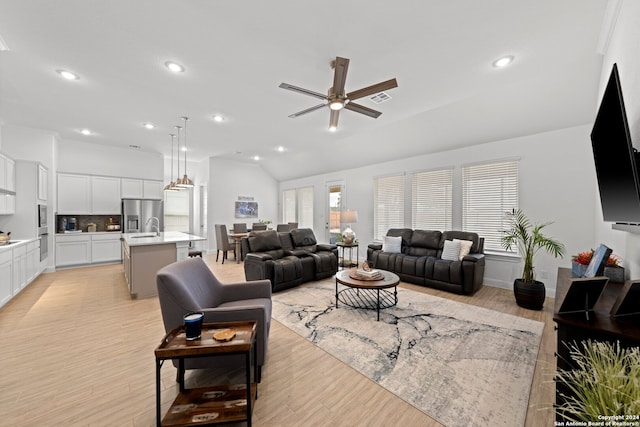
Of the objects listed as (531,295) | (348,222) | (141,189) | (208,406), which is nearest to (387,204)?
(348,222)

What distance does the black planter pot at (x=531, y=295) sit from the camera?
3.54 m

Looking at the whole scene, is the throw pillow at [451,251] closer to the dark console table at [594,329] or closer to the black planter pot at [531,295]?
the black planter pot at [531,295]

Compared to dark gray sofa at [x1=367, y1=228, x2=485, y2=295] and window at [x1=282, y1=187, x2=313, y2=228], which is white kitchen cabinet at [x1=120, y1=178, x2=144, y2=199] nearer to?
window at [x1=282, y1=187, x2=313, y2=228]

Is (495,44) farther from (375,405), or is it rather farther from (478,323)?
(375,405)

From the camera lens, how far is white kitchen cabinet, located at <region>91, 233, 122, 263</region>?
6.25 meters

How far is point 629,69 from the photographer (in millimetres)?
1884

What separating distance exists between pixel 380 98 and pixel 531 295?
3.55m

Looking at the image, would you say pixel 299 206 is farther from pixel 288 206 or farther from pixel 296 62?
pixel 296 62

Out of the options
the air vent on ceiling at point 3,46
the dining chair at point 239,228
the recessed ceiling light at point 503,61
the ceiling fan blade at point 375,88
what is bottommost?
the dining chair at point 239,228

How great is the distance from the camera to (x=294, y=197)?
934 cm

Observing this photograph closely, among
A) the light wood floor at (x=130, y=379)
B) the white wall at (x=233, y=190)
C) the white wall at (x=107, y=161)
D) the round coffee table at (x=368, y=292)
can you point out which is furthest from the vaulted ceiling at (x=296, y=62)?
the white wall at (x=233, y=190)

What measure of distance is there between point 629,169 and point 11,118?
8.40 meters

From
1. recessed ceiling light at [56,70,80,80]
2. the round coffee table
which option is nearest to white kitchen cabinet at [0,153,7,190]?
recessed ceiling light at [56,70,80,80]

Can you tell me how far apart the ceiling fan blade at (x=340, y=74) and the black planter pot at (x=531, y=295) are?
3695 mm
